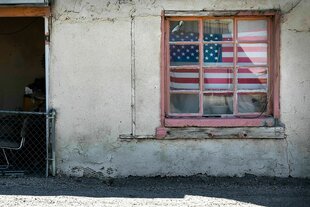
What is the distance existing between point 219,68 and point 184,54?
0.55 meters

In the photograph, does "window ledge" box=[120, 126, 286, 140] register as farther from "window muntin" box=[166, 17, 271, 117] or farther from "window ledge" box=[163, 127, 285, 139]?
"window muntin" box=[166, 17, 271, 117]

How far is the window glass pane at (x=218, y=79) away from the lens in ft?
27.2

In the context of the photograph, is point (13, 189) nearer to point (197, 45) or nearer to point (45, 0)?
point (45, 0)

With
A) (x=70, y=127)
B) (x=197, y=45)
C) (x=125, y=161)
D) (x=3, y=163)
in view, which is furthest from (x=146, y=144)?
(x=3, y=163)

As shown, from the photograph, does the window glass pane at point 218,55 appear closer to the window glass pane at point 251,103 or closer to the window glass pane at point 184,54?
the window glass pane at point 184,54

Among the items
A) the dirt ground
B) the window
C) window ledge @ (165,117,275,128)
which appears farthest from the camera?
the window

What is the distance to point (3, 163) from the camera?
353 inches

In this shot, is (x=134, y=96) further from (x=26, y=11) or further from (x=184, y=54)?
(x=26, y=11)

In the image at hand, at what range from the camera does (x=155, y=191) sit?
7.49 m

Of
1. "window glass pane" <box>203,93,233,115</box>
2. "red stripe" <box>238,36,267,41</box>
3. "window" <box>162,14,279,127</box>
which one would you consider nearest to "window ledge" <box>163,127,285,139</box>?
"window" <box>162,14,279,127</box>

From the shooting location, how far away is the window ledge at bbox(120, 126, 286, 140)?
8.06 meters

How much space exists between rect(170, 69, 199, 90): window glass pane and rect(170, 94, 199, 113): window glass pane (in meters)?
0.12

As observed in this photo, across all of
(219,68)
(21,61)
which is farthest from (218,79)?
(21,61)

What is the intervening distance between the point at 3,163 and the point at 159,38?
3.22 m
